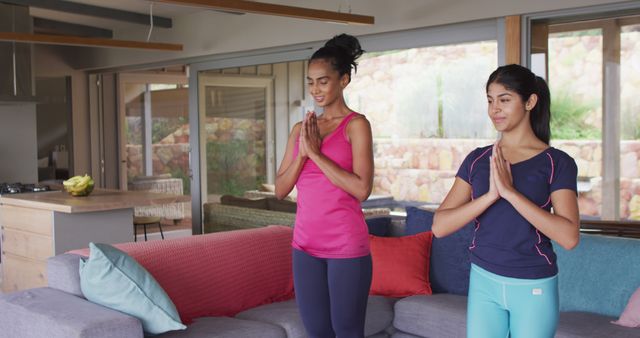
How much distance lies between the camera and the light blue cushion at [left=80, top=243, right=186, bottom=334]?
3.03m

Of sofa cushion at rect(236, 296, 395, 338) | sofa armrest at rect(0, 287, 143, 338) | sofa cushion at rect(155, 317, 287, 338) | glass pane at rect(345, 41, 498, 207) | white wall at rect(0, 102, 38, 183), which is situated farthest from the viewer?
white wall at rect(0, 102, 38, 183)

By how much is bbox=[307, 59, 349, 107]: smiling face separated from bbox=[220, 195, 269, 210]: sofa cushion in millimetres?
4335

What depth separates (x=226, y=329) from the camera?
3.29m

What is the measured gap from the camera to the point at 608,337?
3.22 m

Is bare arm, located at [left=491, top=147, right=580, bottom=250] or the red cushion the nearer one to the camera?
bare arm, located at [left=491, top=147, right=580, bottom=250]

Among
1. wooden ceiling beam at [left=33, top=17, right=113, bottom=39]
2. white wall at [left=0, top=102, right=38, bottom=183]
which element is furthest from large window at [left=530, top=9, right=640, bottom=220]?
wooden ceiling beam at [left=33, top=17, right=113, bottom=39]

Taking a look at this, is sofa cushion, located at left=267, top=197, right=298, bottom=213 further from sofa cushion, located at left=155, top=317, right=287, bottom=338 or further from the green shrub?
sofa cushion, located at left=155, top=317, right=287, bottom=338

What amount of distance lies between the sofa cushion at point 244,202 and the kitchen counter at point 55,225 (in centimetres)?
121

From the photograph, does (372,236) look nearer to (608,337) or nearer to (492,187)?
(608,337)

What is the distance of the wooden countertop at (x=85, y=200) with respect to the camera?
4.98 m

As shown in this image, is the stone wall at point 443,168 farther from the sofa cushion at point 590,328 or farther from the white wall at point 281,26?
the sofa cushion at point 590,328

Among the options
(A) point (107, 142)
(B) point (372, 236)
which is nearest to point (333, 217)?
(B) point (372, 236)

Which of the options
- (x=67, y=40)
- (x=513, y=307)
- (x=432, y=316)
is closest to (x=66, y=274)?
(x=432, y=316)

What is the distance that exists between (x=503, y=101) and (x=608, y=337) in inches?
64.0
